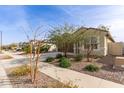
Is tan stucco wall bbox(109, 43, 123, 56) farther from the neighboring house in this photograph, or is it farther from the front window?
the front window

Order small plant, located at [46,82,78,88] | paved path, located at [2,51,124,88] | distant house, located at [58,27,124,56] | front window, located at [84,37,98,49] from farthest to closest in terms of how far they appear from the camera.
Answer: front window, located at [84,37,98,49]
distant house, located at [58,27,124,56]
paved path, located at [2,51,124,88]
small plant, located at [46,82,78,88]

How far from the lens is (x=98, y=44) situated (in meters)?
12.1

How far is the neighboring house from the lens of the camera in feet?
36.4

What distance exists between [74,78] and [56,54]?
12.2 feet

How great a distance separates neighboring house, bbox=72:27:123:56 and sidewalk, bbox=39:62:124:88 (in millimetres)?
2396

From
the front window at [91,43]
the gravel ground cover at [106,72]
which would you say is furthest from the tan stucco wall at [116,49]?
the gravel ground cover at [106,72]

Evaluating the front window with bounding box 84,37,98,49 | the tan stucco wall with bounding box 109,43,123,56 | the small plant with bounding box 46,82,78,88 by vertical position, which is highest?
the front window with bounding box 84,37,98,49

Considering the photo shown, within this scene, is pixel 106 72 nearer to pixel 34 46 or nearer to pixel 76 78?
pixel 76 78

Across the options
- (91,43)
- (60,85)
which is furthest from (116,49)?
(60,85)

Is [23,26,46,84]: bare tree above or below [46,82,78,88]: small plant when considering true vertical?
above

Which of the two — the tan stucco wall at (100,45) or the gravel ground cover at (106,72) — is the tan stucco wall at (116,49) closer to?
the tan stucco wall at (100,45)

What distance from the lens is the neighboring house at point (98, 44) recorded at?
1109 centimetres

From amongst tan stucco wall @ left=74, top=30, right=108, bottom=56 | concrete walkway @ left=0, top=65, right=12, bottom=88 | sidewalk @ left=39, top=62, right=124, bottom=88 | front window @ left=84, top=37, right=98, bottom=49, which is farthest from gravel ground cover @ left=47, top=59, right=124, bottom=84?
concrete walkway @ left=0, top=65, right=12, bottom=88

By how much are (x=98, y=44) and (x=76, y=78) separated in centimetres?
517
